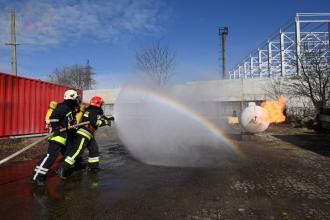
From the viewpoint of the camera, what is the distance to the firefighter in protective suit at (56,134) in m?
6.01

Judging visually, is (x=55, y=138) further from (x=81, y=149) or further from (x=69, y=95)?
(x=69, y=95)

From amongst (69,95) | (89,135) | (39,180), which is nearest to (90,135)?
(89,135)

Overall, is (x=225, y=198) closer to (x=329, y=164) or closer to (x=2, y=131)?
(x=329, y=164)

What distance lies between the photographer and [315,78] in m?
22.1

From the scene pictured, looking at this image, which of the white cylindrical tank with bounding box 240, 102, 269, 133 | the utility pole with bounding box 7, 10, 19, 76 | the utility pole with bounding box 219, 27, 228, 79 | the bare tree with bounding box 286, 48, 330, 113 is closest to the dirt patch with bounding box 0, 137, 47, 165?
the white cylindrical tank with bounding box 240, 102, 269, 133

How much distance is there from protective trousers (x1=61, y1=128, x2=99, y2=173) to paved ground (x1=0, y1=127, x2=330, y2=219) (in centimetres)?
32

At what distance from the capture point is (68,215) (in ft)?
13.8

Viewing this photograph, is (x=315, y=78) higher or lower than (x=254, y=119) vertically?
higher

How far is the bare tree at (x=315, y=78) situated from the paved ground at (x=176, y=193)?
50.5ft

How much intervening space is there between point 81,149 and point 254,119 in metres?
8.72

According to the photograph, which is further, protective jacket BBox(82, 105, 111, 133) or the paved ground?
protective jacket BBox(82, 105, 111, 133)

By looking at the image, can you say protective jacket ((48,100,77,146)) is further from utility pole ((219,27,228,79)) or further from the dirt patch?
utility pole ((219,27,228,79))

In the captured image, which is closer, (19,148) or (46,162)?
(46,162)

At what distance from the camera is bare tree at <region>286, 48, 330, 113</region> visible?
21.5 meters
